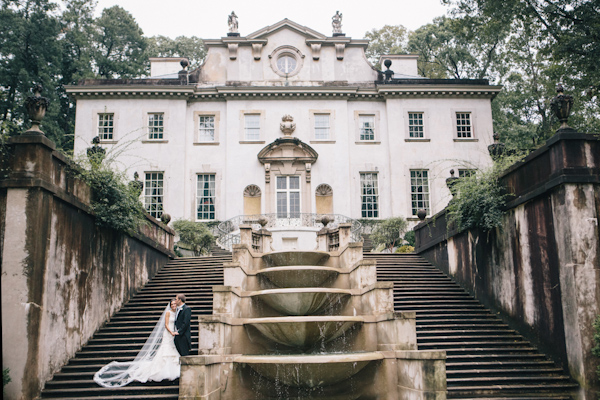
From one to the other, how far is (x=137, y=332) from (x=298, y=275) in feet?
13.2

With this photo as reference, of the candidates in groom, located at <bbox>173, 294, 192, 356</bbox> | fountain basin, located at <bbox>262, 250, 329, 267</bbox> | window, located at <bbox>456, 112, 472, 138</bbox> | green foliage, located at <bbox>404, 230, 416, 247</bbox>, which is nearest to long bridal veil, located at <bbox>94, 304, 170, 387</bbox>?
groom, located at <bbox>173, 294, 192, 356</bbox>

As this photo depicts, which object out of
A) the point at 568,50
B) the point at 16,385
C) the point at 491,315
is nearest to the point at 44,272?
the point at 16,385

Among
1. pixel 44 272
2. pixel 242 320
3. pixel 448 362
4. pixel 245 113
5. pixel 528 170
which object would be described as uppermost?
pixel 245 113

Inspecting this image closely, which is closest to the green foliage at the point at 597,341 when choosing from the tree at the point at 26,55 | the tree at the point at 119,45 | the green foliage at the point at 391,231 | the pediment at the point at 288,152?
the green foliage at the point at 391,231

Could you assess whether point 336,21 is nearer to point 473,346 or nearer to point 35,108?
point 35,108

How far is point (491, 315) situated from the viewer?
1380 cm

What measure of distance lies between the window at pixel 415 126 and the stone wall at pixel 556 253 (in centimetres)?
1743

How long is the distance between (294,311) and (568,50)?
12841 mm

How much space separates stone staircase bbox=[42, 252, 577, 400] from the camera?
10.5m

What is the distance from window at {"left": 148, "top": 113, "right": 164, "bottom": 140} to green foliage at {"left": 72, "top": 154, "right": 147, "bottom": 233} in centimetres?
1609

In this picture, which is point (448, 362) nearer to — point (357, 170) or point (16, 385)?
point (16, 385)

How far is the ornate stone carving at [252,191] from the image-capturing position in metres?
29.5

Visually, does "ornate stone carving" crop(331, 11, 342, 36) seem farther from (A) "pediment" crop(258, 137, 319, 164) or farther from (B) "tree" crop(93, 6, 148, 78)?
(B) "tree" crop(93, 6, 148, 78)

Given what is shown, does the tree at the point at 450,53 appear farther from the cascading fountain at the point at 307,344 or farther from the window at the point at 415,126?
the cascading fountain at the point at 307,344
